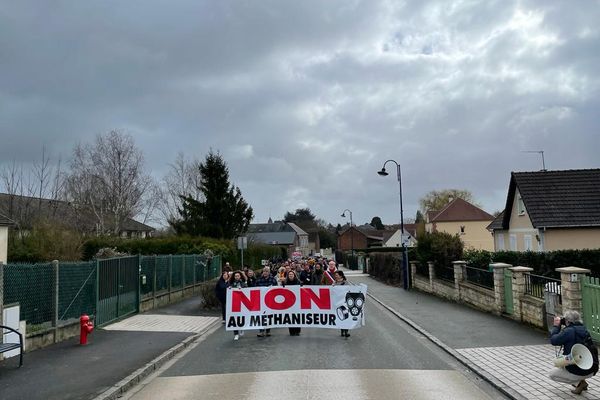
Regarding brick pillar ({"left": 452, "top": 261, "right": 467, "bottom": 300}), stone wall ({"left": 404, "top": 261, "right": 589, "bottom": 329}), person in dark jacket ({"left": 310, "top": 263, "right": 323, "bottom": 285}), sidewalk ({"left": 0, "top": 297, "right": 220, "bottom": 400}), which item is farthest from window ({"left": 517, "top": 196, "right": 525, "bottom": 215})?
sidewalk ({"left": 0, "top": 297, "right": 220, "bottom": 400})

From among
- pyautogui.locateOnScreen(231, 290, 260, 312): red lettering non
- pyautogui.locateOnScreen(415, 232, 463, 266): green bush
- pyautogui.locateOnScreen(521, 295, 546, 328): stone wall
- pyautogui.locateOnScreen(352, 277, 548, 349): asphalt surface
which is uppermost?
pyautogui.locateOnScreen(415, 232, 463, 266): green bush

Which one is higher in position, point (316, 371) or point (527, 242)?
point (527, 242)

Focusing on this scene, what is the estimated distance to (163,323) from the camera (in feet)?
51.6

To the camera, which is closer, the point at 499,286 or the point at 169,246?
the point at 499,286

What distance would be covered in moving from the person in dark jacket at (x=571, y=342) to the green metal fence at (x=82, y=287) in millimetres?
9575

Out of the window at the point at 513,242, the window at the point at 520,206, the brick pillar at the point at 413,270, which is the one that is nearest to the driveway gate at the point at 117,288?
the brick pillar at the point at 413,270

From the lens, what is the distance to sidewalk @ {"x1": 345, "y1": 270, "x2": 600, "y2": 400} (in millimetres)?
7555

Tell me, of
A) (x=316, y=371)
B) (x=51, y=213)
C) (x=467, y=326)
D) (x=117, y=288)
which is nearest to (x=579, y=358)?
(x=316, y=371)

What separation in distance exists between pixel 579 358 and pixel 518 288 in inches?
332

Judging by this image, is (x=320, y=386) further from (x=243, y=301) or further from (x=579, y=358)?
(x=243, y=301)

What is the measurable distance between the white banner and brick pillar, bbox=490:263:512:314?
543 cm

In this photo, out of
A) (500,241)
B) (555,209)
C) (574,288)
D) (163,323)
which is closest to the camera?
(574,288)

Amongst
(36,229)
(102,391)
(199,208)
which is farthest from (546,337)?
(199,208)

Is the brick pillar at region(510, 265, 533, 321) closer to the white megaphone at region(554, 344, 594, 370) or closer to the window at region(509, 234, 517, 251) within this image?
the white megaphone at region(554, 344, 594, 370)
